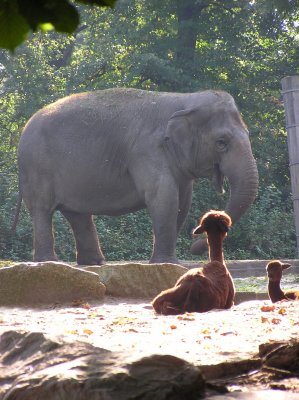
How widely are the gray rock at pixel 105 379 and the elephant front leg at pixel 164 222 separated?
9189 mm

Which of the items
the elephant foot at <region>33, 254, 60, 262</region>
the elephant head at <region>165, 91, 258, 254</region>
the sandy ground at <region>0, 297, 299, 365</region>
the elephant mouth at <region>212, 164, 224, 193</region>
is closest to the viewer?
the sandy ground at <region>0, 297, 299, 365</region>

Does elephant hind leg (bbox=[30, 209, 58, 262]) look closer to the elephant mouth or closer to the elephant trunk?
→ the elephant mouth

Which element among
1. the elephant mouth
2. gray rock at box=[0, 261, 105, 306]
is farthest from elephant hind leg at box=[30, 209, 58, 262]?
gray rock at box=[0, 261, 105, 306]

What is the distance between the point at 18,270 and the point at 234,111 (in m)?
5.69

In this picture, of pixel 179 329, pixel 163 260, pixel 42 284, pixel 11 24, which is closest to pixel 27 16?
pixel 11 24

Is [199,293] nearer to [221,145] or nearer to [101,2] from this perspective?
[101,2]

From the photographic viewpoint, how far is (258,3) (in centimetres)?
2259

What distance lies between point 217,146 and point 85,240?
7.39 ft

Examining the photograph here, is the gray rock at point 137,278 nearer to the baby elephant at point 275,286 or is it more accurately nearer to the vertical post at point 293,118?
the baby elephant at point 275,286

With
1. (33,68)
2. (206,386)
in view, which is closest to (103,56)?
(33,68)

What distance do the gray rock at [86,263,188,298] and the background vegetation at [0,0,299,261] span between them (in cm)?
1157

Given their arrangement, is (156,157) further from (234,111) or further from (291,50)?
(291,50)

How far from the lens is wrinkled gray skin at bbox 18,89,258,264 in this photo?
13680 millimetres

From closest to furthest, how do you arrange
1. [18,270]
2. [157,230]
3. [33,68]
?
[18,270] < [157,230] < [33,68]
